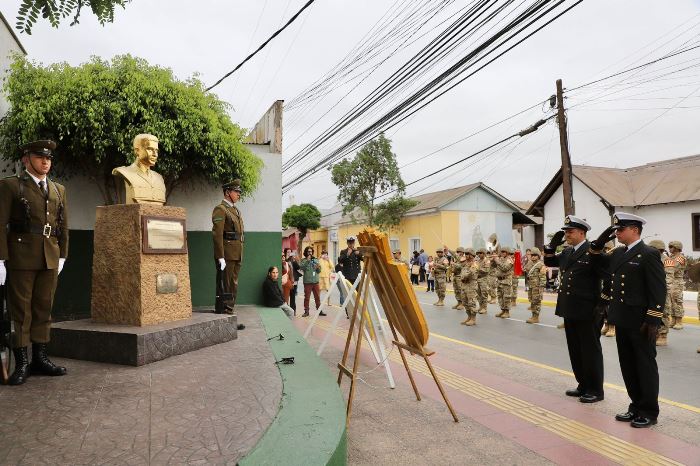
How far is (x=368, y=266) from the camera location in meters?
4.58

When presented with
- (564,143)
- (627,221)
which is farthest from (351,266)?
(564,143)

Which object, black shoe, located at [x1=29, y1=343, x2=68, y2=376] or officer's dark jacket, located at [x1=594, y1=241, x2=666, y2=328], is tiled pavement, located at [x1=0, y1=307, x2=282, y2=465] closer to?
black shoe, located at [x1=29, y1=343, x2=68, y2=376]

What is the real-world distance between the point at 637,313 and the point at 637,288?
0.23 meters

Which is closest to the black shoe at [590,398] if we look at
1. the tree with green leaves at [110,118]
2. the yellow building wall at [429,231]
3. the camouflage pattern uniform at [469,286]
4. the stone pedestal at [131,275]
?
the stone pedestal at [131,275]

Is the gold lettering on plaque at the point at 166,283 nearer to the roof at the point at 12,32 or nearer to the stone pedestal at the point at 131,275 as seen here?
the stone pedestal at the point at 131,275

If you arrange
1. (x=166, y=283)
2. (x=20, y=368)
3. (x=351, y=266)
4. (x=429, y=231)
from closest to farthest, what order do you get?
(x=20, y=368) < (x=166, y=283) < (x=351, y=266) < (x=429, y=231)

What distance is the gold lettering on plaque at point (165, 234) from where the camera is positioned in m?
5.47

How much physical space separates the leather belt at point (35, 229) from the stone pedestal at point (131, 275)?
0.95m

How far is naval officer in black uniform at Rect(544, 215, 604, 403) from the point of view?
5.18 metres

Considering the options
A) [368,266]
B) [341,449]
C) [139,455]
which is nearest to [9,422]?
[139,455]

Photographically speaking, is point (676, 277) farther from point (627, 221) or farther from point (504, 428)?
point (504, 428)

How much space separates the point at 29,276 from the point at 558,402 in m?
5.06

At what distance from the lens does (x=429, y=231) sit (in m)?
32.4

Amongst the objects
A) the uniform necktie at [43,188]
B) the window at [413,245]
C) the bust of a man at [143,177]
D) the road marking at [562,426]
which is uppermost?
the bust of a man at [143,177]
